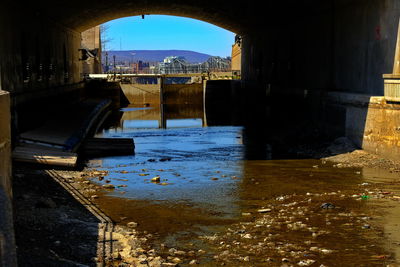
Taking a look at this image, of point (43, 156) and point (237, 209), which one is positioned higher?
point (43, 156)

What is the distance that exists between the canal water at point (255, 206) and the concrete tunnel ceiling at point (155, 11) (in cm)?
1164

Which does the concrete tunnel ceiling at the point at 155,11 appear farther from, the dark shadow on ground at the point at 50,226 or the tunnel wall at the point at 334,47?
the dark shadow on ground at the point at 50,226

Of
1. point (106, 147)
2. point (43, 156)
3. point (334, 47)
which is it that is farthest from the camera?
point (334, 47)

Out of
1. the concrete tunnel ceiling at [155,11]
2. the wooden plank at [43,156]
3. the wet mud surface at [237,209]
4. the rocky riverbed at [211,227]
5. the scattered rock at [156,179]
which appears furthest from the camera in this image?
the concrete tunnel ceiling at [155,11]

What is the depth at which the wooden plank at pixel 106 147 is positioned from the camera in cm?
1864

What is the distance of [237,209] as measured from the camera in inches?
440

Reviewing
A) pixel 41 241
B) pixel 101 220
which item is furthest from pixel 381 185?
pixel 41 241

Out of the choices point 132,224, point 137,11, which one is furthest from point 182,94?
point 132,224

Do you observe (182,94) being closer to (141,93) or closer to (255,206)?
(141,93)

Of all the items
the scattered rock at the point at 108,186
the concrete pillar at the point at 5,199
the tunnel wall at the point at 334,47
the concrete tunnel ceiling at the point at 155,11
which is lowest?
the scattered rock at the point at 108,186

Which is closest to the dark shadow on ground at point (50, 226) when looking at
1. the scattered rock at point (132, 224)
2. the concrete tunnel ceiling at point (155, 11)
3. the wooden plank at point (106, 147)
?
the scattered rock at point (132, 224)

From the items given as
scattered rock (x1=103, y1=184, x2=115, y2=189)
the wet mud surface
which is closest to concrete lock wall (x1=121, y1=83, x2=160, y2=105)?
the wet mud surface

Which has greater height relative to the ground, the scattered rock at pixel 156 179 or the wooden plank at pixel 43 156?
the wooden plank at pixel 43 156

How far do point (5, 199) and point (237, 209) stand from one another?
5.91 meters
